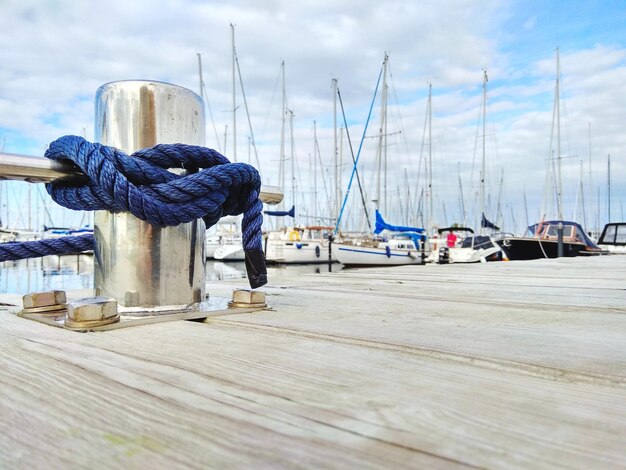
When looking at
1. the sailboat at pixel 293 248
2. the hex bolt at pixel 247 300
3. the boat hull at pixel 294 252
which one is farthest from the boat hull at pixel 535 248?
the hex bolt at pixel 247 300

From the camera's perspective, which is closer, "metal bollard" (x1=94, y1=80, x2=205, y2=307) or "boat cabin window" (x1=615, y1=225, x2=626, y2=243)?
"metal bollard" (x1=94, y1=80, x2=205, y2=307)

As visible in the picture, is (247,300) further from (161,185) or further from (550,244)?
(550,244)

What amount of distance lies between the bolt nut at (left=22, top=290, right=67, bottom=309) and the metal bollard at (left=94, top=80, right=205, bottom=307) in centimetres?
14

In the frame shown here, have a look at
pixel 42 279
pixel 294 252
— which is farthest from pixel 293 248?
pixel 42 279

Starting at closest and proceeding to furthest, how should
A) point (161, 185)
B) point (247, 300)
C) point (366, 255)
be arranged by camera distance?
point (161, 185) < point (247, 300) < point (366, 255)

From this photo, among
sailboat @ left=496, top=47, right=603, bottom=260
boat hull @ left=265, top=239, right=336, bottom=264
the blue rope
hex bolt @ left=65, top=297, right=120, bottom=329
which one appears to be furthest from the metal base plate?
boat hull @ left=265, top=239, right=336, bottom=264

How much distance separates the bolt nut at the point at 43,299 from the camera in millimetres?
1428

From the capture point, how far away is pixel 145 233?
4.62 feet

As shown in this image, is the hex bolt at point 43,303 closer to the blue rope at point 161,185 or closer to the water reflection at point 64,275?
the blue rope at point 161,185

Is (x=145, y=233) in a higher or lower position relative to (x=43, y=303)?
higher

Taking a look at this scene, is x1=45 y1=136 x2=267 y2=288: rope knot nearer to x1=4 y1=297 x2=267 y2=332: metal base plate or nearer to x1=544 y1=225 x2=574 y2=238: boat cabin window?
x1=4 y1=297 x2=267 y2=332: metal base plate

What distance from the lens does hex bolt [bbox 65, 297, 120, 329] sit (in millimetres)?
1160

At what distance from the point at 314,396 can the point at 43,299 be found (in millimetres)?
1185

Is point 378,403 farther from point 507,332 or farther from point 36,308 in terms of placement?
point 36,308
